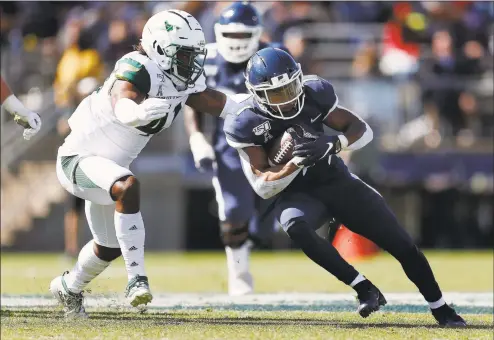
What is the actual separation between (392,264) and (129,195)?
261 inches

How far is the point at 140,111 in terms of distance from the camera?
5.66 metres

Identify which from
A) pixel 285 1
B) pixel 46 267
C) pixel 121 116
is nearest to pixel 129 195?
pixel 121 116

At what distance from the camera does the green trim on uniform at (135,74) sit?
5930 millimetres

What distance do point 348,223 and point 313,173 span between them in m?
0.32

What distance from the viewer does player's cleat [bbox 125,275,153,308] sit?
214 inches

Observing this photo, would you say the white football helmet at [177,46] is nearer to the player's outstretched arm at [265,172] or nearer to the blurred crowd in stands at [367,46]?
the player's outstretched arm at [265,172]

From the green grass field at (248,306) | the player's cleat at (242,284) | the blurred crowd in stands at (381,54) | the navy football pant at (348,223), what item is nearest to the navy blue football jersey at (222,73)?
the player's cleat at (242,284)

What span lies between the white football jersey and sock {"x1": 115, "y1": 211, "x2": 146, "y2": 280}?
53cm

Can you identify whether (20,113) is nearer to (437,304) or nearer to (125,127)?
(125,127)

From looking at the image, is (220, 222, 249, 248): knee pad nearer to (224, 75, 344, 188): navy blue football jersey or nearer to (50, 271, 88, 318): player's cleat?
(50, 271, 88, 318): player's cleat

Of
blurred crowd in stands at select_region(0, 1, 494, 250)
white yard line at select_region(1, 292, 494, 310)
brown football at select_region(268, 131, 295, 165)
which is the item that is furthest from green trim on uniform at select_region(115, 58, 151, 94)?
blurred crowd in stands at select_region(0, 1, 494, 250)

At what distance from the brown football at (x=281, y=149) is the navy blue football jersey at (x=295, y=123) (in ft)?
0.10

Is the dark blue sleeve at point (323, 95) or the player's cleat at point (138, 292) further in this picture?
the dark blue sleeve at point (323, 95)

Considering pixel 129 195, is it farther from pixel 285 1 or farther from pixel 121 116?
pixel 285 1
